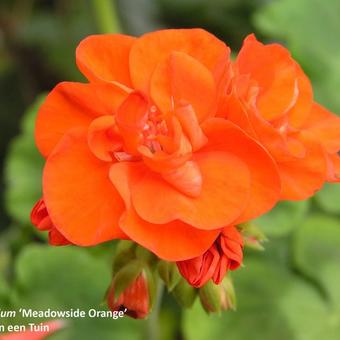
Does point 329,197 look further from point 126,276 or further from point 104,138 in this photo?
point 104,138

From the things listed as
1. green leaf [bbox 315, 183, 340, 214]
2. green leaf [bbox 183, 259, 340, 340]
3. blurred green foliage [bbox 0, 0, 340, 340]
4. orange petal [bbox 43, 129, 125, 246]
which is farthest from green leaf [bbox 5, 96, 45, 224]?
orange petal [bbox 43, 129, 125, 246]

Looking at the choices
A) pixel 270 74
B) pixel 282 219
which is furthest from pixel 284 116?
pixel 282 219

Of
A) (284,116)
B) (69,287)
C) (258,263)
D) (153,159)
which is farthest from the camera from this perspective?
(258,263)

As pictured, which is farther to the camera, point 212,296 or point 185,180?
point 212,296

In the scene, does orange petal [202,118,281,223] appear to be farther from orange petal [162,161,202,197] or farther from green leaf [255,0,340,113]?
green leaf [255,0,340,113]

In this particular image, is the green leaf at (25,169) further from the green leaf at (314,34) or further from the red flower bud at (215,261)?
the red flower bud at (215,261)

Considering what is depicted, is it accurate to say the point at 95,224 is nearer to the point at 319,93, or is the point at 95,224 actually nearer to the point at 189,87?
the point at 189,87

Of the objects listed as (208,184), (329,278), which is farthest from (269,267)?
(208,184)
